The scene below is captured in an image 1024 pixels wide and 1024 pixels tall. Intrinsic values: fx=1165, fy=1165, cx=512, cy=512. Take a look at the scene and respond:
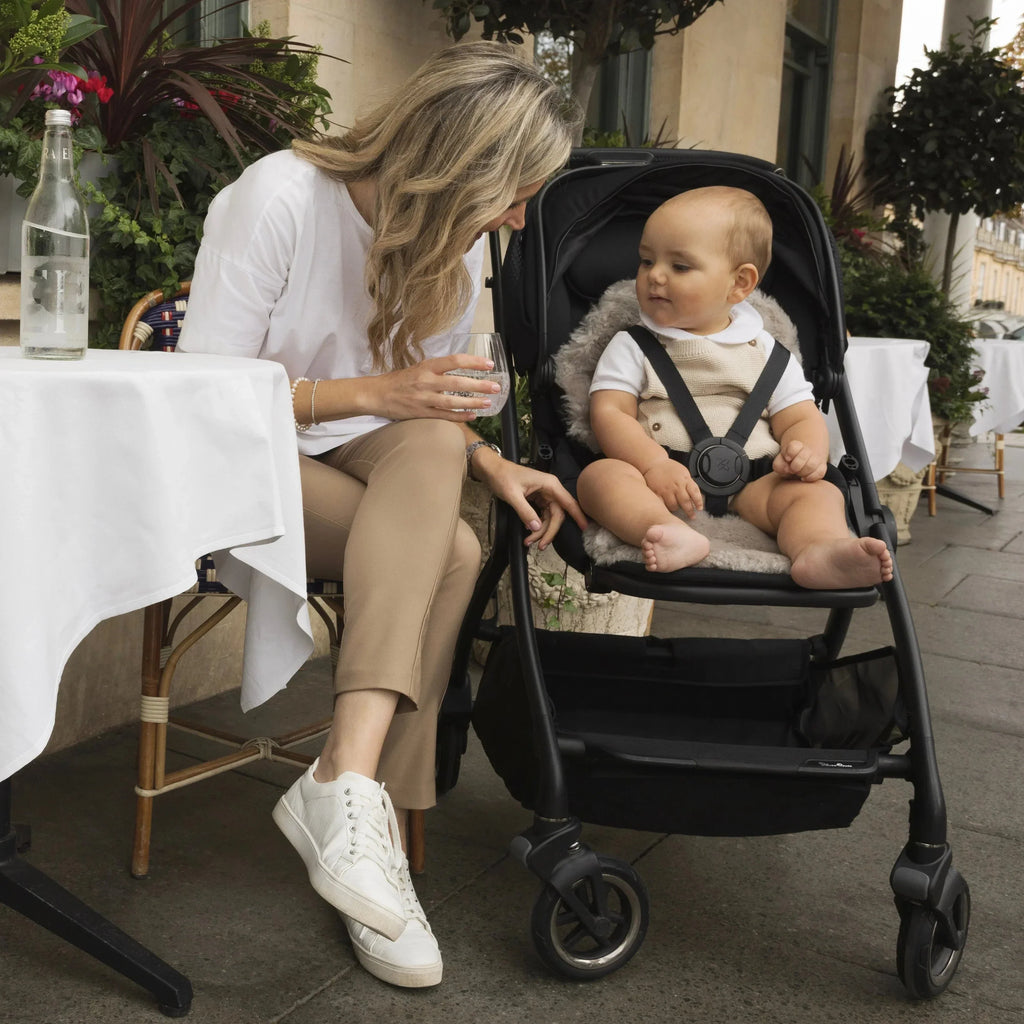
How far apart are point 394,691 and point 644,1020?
57 centimetres

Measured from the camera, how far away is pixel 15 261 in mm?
2174

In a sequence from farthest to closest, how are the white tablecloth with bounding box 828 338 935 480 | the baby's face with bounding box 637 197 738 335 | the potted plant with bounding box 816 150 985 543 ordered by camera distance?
the potted plant with bounding box 816 150 985 543 → the white tablecloth with bounding box 828 338 935 480 → the baby's face with bounding box 637 197 738 335

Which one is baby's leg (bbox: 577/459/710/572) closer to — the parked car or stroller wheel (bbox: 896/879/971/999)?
stroller wheel (bbox: 896/879/971/999)

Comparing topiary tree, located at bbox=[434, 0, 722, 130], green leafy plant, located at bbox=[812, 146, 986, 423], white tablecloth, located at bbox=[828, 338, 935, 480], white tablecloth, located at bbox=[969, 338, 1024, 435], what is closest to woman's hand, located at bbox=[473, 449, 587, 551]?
topiary tree, located at bbox=[434, 0, 722, 130]

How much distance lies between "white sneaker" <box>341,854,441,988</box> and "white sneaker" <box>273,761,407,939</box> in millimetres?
54

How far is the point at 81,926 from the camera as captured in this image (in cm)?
158

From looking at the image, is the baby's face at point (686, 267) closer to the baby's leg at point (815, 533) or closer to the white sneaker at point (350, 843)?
the baby's leg at point (815, 533)

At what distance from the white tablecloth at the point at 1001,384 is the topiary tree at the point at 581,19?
311cm

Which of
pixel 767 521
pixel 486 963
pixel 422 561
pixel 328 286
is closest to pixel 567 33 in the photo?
pixel 328 286

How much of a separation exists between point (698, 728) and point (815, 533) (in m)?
0.47

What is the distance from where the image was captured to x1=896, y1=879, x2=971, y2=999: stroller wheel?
1.65 meters

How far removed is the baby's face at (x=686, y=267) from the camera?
6.68 feet

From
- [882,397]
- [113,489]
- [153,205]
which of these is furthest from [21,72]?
[882,397]

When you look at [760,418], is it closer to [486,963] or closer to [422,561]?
[422,561]
